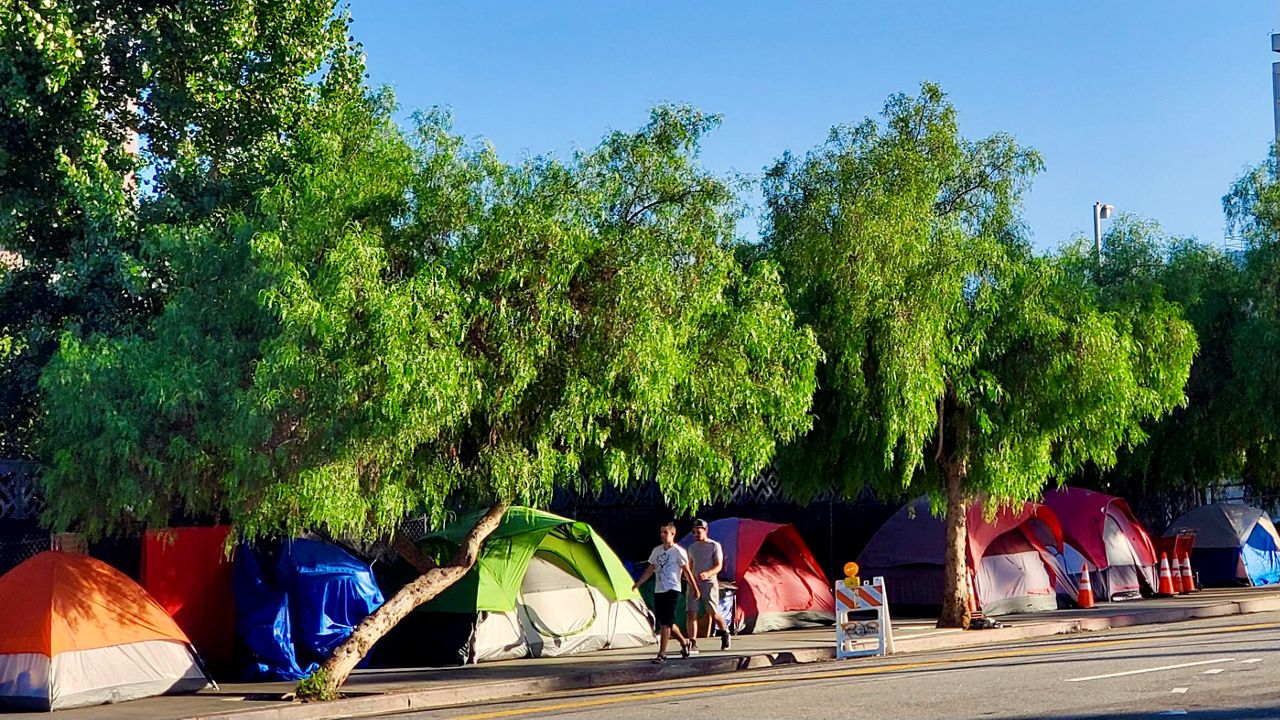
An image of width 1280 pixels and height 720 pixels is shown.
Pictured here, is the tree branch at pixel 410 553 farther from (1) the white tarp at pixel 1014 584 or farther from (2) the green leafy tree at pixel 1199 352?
(2) the green leafy tree at pixel 1199 352

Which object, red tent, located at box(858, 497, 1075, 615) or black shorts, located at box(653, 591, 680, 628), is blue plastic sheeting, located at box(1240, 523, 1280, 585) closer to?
red tent, located at box(858, 497, 1075, 615)

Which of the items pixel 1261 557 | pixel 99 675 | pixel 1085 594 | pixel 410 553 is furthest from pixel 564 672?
pixel 1261 557

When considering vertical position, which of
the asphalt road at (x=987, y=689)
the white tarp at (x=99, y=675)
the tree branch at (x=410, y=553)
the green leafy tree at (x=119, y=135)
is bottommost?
the asphalt road at (x=987, y=689)

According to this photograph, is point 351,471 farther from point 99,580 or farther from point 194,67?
point 194,67

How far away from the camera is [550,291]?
590 inches

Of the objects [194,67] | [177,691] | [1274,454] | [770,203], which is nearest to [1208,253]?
[1274,454]

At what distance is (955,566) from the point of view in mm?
21906

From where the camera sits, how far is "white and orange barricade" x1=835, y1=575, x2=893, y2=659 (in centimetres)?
1872

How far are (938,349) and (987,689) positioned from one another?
23.7ft

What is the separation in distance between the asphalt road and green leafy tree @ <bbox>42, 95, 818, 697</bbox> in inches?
91.1

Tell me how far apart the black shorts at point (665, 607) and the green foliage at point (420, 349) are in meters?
2.24

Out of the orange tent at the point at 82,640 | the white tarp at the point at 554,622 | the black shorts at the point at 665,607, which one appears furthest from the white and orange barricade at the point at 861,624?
the orange tent at the point at 82,640

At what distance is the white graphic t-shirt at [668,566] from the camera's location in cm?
1814

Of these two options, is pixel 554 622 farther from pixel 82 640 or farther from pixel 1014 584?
pixel 1014 584
